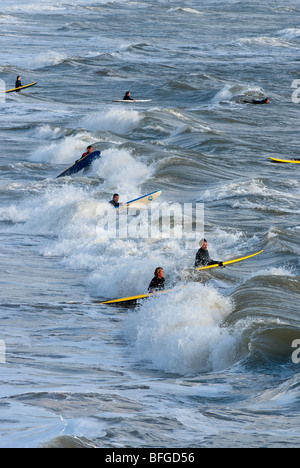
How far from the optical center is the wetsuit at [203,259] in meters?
15.6

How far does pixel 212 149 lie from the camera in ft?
97.7

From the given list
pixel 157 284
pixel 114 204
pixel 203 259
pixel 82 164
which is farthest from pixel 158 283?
pixel 82 164

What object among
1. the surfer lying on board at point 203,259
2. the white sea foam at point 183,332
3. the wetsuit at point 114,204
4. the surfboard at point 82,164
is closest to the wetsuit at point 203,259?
the surfer lying on board at point 203,259

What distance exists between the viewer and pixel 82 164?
26031mm

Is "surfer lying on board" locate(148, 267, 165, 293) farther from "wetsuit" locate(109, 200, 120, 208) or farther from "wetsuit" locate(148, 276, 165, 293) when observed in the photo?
"wetsuit" locate(109, 200, 120, 208)

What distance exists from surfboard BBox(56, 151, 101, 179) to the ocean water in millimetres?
346

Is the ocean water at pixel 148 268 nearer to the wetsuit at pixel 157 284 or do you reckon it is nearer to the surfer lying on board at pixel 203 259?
the surfer lying on board at pixel 203 259

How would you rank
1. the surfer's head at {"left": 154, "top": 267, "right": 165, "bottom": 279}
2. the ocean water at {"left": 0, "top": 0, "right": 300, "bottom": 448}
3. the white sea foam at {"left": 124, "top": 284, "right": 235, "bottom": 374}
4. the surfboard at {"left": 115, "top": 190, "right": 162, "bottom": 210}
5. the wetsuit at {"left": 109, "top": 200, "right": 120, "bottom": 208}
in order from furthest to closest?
the surfboard at {"left": 115, "top": 190, "right": 162, "bottom": 210}, the wetsuit at {"left": 109, "top": 200, "right": 120, "bottom": 208}, the surfer's head at {"left": 154, "top": 267, "right": 165, "bottom": 279}, the white sea foam at {"left": 124, "top": 284, "right": 235, "bottom": 374}, the ocean water at {"left": 0, "top": 0, "right": 300, "bottom": 448}

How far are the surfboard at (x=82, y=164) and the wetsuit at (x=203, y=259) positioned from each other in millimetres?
10917

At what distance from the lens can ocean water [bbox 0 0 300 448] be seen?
8.70 metres

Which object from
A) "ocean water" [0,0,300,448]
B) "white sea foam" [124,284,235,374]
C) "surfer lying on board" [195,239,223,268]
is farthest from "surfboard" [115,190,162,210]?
"white sea foam" [124,284,235,374]

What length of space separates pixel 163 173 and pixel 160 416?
17.7m

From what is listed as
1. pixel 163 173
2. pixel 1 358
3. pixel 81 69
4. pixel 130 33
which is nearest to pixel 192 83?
pixel 81 69
